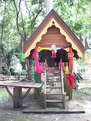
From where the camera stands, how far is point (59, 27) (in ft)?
22.6

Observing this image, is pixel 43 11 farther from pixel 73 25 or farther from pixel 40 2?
pixel 73 25

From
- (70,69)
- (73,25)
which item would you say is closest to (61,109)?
(70,69)

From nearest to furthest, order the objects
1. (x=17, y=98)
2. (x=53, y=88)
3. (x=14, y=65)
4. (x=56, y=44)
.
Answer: (x=53, y=88)
(x=17, y=98)
(x=56, y=44)
(x=14, y=65)

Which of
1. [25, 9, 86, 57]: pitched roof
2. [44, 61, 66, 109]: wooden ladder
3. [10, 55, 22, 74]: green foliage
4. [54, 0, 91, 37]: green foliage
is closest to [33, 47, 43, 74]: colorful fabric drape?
[44, 61, 66, 109]: wooden ladder

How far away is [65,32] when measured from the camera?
691 cm

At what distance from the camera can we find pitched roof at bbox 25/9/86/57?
686 centimetres

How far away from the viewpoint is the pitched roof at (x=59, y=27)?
686cm

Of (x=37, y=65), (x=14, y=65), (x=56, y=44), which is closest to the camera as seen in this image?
(x=37, y=65)

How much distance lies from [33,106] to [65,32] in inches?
118

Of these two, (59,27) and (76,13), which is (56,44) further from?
(76,13)

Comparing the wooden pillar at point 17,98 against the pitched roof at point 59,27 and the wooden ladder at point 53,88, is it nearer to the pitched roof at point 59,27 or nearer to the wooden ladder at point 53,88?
the wooden ladder at point 53,88

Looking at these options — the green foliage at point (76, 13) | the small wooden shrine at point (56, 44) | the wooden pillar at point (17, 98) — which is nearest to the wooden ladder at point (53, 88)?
the small wooden shrine at point (56, 44)

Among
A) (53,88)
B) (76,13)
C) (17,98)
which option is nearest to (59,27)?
(53,88)

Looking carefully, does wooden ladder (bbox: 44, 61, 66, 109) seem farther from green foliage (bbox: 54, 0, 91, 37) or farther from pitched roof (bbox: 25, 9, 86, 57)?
green foliage (bbox: 54, 0, 91, 37)
